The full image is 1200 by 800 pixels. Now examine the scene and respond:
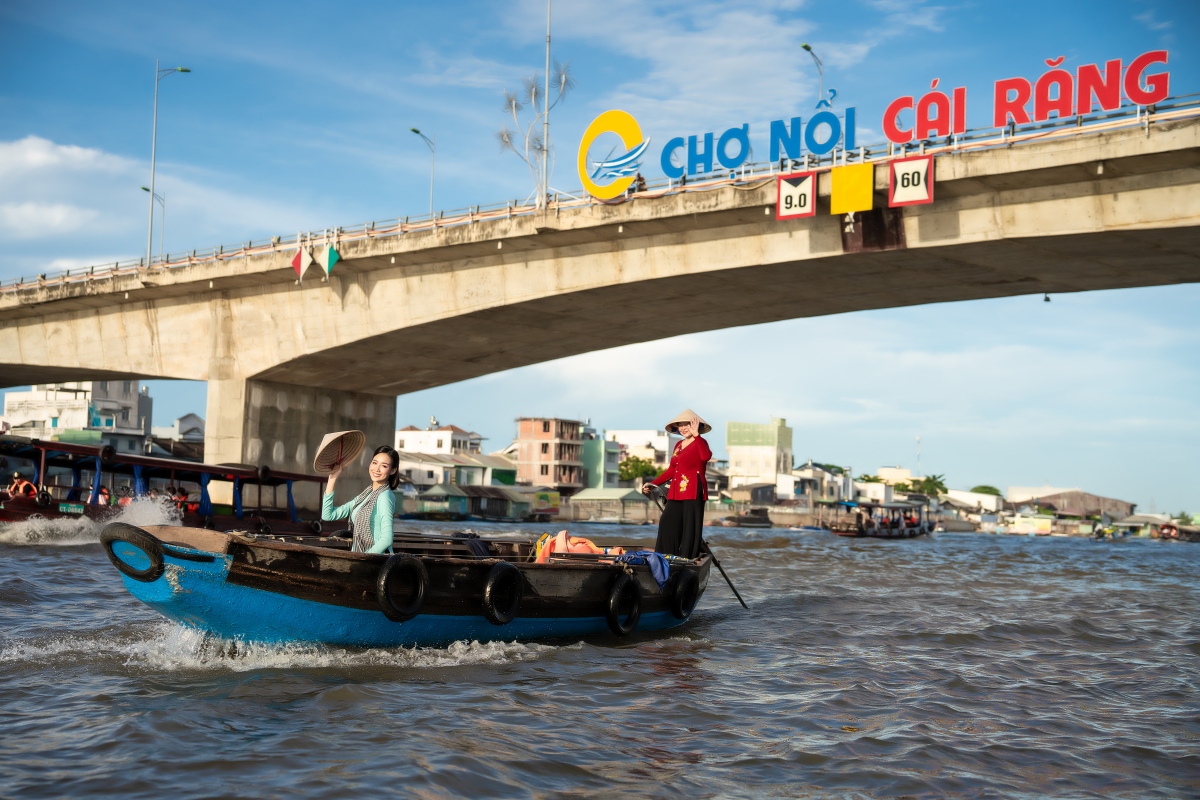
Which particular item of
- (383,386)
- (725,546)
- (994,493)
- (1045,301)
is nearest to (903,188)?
(1045,301)

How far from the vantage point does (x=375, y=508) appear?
777cm

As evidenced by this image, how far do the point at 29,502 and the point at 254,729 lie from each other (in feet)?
55.0

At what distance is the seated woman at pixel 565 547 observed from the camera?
10312 millimetres

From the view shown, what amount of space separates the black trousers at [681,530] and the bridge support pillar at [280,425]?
67.2 feet

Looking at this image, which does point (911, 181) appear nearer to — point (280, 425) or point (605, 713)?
point (605, 713)

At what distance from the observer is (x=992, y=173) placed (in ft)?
59.7

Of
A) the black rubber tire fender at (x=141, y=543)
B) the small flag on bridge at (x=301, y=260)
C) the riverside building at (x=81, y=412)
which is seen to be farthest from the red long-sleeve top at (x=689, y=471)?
the riverside building at (x=81, y=412)

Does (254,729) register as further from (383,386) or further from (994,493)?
(994,493)

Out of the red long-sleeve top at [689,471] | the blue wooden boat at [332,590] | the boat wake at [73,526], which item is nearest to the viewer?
the blue wooden boat at [332,590]

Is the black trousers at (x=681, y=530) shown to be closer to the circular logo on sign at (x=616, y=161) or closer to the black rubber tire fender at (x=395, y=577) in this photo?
the black rubber tire fender at (x=395, y=577)

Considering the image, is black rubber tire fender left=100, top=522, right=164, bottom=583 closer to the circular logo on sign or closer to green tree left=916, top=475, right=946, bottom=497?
the circular logo on sign

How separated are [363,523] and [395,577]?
20.9 inches

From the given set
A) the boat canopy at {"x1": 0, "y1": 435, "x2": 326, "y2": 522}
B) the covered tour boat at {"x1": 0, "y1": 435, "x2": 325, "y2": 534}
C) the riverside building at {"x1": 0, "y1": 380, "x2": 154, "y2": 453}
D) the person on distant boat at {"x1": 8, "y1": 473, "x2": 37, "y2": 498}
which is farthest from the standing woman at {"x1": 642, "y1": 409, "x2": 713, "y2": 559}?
the riverside building at {"x1": 0, "y1": 380, "x2": 154, "y2": 453}

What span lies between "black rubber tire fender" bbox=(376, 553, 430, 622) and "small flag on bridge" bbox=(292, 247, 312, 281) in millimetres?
20579
